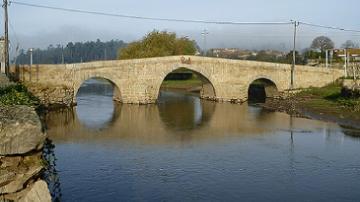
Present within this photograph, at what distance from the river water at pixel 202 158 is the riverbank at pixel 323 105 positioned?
1867 mm

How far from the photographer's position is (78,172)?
1859cm

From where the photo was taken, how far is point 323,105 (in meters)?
39.9

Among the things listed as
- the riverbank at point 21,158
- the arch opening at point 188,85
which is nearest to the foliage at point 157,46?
the arch opening at point 188,85

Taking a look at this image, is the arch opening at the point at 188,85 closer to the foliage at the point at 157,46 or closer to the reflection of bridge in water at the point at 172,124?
the foliage at the point at 157,46

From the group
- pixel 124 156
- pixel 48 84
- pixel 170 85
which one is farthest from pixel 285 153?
pixel 170 85

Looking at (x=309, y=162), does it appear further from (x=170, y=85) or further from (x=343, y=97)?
(x=170, y=85)

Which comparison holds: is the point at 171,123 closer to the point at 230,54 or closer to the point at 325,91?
the point at 325,91

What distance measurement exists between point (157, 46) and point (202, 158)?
151 feet

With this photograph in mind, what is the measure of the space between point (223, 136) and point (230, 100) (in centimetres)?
1974

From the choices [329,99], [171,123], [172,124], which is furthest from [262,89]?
[172,124]

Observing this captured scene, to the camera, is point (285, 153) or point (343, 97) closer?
point (285, 153)

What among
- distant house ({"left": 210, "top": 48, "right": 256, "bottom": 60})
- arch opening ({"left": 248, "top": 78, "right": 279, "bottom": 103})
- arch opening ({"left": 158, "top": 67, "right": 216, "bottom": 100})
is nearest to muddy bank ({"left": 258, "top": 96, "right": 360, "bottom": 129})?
arch opening ({"left": 248, "top": 78, "right": 279, "bottom": 103})

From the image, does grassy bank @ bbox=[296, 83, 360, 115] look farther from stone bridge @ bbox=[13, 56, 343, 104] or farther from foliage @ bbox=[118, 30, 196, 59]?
foliage @ bbox=[118, 30, 196, 59]

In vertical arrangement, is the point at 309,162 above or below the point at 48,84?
below
